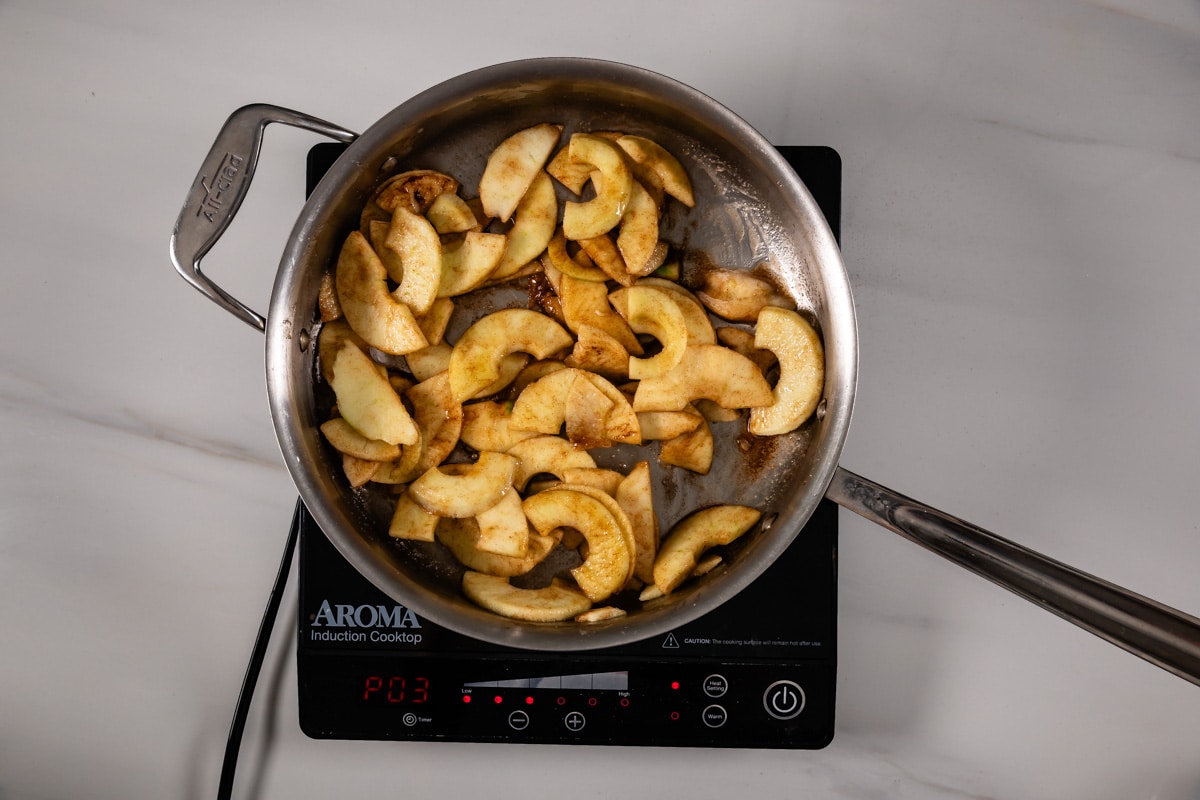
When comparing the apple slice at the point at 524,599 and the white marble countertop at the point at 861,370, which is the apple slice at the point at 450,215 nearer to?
the white marble countertop at the point at 861,370

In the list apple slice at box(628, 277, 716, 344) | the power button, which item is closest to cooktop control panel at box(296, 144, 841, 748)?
the power button

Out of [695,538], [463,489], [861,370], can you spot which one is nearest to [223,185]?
[463,489]

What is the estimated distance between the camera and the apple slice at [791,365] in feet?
3.05

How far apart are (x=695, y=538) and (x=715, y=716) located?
210 mm

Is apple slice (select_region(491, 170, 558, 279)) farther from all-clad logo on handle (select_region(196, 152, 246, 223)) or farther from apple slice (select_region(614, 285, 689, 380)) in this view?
all-clad logo on handle (select_region(196, 152, 246, 223))

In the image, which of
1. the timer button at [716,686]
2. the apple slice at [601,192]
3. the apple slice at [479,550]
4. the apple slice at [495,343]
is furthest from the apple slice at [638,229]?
the timer button at [716,686]

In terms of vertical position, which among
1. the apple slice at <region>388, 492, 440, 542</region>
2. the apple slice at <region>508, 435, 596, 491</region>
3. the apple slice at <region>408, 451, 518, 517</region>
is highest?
the apple slice at <region>508, 435, 596, 491</region>

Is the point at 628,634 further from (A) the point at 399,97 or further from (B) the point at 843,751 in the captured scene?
(A) the point at 399,97

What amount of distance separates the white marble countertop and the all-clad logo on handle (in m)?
0.18

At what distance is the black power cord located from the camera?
1.02m

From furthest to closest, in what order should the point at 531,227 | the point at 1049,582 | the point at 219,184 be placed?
the point at 531,227 < the point at 219,184 < the point at 1049,582

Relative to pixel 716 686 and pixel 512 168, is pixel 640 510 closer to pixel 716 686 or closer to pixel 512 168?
pixel 716 686

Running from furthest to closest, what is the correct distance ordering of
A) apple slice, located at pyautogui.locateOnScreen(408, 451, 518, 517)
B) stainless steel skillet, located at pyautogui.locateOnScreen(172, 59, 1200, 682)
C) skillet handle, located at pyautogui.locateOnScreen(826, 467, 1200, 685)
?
1. apple slice, located at pyautogui.locateOnScreen(408, 451, 518, 517)
2. stainless steel skillet, located at pyautogui.locateOnScreen(172, 59, 1200, 682)
3. skillet handle, located at pyautogui.locateOnScreen(826, 467, 1200, 685)

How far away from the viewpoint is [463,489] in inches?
37.1
